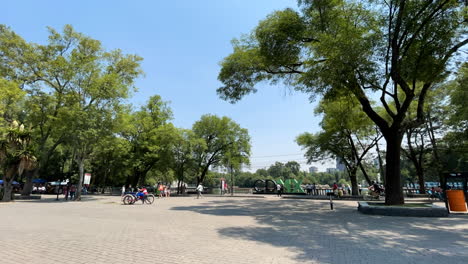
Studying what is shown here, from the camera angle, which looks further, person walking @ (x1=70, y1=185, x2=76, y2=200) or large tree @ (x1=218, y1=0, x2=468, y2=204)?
person walking @ (x1=70, y1=185, x2=76, y2=200)

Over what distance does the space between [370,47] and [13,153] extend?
2610 centimetres

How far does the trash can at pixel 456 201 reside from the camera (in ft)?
41.7

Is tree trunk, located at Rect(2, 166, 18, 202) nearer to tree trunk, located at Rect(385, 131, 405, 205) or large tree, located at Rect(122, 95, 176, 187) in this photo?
large tree, located at Rect(122, 95, 176, 187)

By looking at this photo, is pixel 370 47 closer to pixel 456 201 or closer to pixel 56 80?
pixel 456 201

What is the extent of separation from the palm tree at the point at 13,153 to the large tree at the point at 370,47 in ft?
61.1

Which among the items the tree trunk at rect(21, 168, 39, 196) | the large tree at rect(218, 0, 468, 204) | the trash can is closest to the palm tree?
the tree trunk at rect(21, 168, 39, 196)

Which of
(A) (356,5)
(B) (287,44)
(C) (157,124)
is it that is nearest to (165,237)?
(B) (287,44)

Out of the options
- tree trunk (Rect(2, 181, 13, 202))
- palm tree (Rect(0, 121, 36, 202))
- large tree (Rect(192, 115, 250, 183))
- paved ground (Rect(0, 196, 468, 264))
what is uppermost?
large tree (Rect(192, 115, 250, 183))

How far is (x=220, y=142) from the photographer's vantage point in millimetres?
39812

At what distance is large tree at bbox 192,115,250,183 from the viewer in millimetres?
39781

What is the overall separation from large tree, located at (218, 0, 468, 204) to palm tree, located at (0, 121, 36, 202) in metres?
18.6

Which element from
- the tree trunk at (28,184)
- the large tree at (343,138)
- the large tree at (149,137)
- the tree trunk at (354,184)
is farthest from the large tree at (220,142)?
the tree trunk at (28,184)

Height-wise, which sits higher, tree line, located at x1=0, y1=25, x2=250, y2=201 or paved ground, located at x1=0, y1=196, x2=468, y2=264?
tree line, located at x1=0, y1=25, x2=250, y2=201

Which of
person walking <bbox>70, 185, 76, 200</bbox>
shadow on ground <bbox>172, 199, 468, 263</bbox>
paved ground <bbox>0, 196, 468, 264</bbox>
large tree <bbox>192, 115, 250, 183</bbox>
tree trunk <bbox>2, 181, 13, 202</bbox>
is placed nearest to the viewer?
paved ground <bbox>0, 196, 468, 264</bbox>
